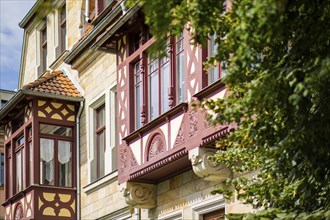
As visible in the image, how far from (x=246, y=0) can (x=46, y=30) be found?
1935cm

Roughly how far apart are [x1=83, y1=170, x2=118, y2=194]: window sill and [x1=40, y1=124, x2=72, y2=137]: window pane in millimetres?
1886

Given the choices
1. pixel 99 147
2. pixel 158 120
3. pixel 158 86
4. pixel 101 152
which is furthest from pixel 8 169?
pixel 158 120

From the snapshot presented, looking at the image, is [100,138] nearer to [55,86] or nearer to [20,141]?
[55,86]

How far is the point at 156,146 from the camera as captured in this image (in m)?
17.5

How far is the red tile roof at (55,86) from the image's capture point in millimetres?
23328

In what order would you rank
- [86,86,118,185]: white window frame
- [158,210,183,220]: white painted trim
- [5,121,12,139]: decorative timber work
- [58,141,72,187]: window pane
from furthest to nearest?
1. [5,121,12,139]: decorative timber work
2. [58,141,72,187]: window pane
3. [86,86,118,185]: white window frame
4. [158,210,183,220]: white painted trim

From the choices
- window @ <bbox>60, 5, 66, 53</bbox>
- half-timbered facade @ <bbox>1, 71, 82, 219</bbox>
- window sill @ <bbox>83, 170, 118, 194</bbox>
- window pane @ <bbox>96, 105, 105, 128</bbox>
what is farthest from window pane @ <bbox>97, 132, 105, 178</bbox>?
window @ <bbox>60, 5, 66, 53</bbox>

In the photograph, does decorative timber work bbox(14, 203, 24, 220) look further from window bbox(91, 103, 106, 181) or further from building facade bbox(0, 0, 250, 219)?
window bbox(91, 103, 106, 181)

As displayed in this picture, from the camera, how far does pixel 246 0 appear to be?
832 centimetres

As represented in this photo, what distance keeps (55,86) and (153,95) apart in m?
6.07

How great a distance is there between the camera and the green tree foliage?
8.02 m

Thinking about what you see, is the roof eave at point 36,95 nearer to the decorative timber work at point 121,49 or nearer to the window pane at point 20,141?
the window pane at point 20,141

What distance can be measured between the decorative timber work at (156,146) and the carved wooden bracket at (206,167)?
1.33 metres

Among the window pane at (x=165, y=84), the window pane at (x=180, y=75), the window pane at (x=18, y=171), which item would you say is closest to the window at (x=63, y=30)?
the window pane at (x=18, y=171)
